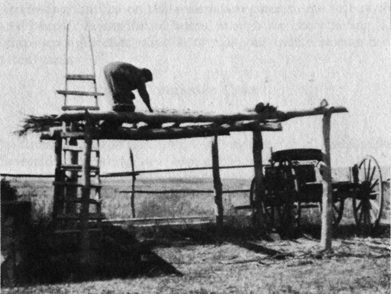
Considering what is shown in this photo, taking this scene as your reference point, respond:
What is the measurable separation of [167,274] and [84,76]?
5.17 meters

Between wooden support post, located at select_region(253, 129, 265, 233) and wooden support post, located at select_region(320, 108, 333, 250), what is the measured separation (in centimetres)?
251

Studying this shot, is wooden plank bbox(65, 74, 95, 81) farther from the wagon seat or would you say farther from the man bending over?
the wagon seat

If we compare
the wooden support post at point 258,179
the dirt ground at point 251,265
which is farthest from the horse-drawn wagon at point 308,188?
the dirt ground at point 251,265

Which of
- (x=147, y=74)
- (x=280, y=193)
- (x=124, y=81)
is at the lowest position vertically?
(x=280, y=193)

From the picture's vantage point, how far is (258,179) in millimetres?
12852

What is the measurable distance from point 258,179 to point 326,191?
2714 mm

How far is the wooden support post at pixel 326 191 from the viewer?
1030cm

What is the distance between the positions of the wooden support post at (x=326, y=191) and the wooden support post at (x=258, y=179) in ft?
8.23

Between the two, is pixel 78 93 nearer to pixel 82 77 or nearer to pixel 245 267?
pixel 82 77

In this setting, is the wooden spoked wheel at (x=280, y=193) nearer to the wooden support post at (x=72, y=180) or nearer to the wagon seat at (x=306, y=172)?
the wagon seat at (x=306, y=172)

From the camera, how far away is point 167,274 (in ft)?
27.5

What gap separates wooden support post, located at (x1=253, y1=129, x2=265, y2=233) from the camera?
12.8 metres

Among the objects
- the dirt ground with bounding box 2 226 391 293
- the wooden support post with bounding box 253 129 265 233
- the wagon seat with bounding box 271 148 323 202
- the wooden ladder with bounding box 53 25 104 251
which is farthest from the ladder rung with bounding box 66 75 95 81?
the wagon seat with bounding box 271 148 323 202

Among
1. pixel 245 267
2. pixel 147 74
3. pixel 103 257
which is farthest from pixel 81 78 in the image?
pixel 245 267
